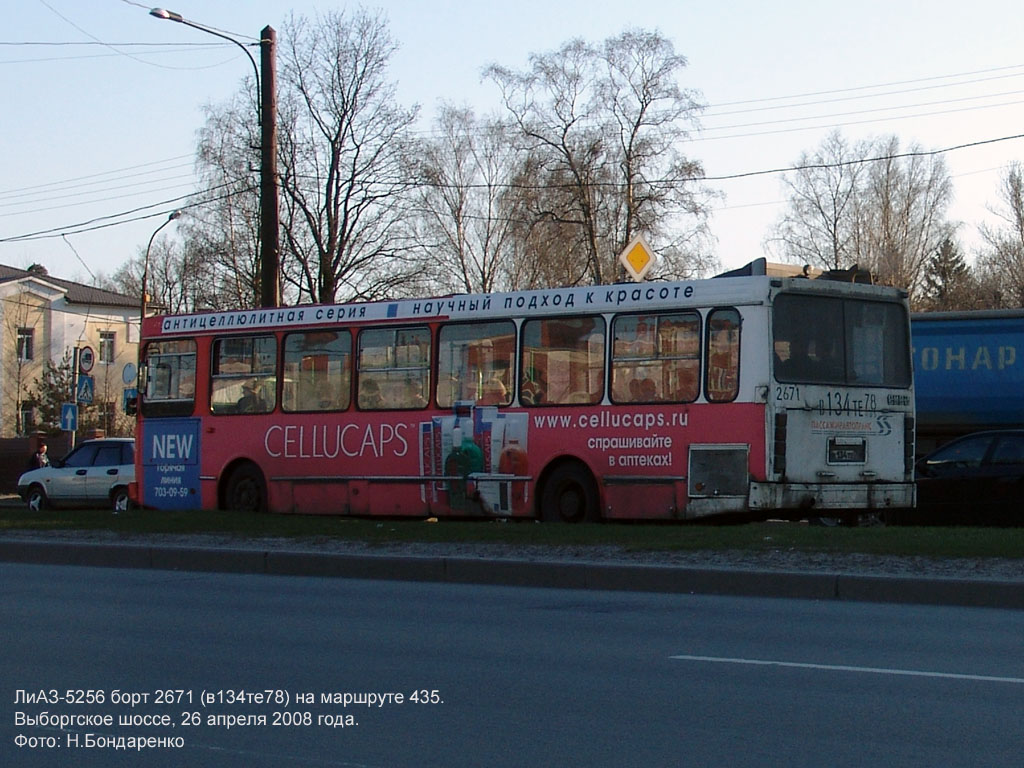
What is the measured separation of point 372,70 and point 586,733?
45383 mm

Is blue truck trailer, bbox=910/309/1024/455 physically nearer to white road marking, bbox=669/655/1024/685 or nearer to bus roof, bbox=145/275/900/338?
bus roof, bbox=145/275/900/338

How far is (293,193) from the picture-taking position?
157 ft

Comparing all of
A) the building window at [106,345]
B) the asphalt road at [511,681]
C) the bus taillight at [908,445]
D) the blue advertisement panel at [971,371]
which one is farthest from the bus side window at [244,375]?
the building window at [106,345]

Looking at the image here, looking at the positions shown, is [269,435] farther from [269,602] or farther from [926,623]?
[926,623]

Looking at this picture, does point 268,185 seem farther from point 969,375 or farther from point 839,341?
point 969,375

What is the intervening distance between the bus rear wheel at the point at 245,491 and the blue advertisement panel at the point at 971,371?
11.1 meters

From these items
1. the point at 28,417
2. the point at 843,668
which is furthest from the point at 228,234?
the point at 843,668

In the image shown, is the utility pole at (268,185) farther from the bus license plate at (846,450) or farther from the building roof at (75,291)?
the building roof at (75,291)

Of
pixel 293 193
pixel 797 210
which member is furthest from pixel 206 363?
pixel 797 210

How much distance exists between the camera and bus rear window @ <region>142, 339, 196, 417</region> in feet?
70.2

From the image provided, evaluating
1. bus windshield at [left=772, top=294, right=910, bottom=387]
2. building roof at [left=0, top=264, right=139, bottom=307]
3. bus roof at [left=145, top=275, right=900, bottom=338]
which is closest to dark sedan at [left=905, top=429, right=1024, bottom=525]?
bus windshield at [left=772, top=294, right=910, bottom=387]

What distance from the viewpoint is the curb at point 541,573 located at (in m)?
11.4

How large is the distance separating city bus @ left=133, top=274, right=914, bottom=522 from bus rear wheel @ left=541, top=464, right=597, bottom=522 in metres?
0.02

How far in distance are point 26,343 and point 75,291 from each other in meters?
5.10
